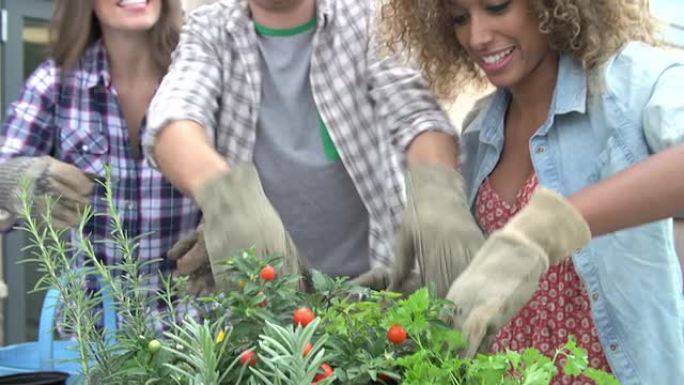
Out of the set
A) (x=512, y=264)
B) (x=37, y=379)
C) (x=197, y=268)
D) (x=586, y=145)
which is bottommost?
(x=37, y=379)

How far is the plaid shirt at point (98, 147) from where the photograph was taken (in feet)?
7.11

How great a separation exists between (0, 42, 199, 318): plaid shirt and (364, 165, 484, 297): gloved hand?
0.73 metres

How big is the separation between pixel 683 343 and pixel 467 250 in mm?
508

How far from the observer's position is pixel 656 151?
1636 mm

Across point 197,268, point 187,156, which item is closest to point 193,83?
point 187,156

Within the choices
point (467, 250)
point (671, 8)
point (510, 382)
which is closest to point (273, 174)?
point (467, 250)

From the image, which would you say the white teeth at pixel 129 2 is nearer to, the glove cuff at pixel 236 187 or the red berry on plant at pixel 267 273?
the glove cuff at pixel 236 187

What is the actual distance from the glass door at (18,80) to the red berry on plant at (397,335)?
2.92 meters

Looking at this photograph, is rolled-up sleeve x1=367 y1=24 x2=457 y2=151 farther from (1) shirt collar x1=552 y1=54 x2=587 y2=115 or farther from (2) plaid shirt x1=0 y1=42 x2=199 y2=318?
(2) plaid shirt x1=0 y1=42 x2=199 y2=318

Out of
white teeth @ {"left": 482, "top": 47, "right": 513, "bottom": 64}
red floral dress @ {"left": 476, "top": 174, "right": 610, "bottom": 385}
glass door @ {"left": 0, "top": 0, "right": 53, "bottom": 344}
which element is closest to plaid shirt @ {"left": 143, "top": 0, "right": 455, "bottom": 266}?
→ white teeth @ {"left": 482, "top": 47, "right": 513, "bottom": 64}

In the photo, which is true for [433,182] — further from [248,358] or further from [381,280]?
[248,358]

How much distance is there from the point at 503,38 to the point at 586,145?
0.71 feet

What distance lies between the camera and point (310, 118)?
1.86 meters

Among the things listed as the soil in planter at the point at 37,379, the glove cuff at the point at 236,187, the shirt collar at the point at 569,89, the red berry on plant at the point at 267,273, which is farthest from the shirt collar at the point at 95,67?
the red berry on plant at the point at 267,273
